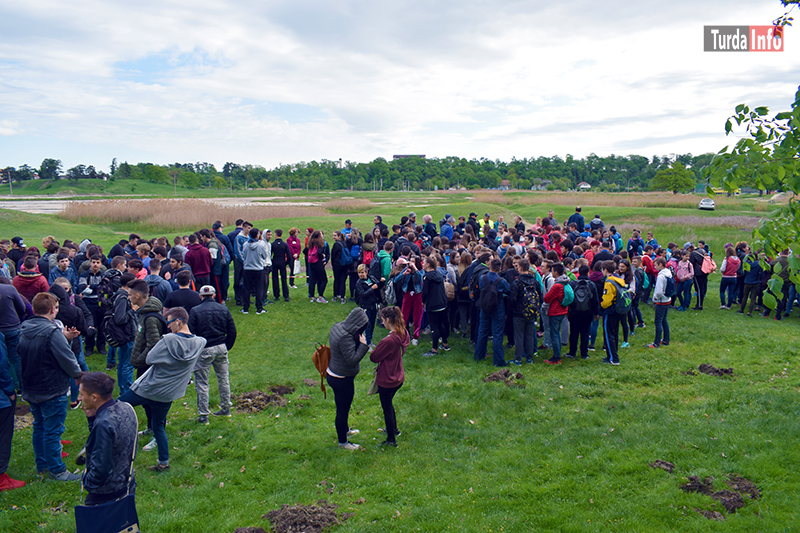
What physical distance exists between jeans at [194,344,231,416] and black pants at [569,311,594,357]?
7341 mm

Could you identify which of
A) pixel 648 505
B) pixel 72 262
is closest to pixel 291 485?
pixel 648 505

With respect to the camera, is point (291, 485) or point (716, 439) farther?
point (716, 439)

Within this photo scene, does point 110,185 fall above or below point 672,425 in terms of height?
above

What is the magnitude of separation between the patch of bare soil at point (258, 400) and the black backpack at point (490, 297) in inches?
174

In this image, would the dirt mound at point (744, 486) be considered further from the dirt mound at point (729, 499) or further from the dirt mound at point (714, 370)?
the dirt mound at point (714, 370)

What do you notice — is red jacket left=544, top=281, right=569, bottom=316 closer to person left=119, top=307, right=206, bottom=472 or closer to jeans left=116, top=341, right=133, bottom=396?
person left=119, top=307, right=206, bottom=472

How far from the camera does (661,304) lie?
1103 centimetres

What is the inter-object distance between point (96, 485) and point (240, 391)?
466 centimetres

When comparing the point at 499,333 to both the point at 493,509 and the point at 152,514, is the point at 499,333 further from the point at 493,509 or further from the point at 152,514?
the point at 152,514

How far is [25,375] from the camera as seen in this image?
18.9 ft

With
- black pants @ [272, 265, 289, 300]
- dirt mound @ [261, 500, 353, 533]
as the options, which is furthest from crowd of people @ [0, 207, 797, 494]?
dirt mound @ [261, 500, 353, 533]

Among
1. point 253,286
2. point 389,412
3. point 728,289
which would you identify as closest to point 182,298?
point 389,412

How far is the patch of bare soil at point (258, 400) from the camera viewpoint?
8.27 m

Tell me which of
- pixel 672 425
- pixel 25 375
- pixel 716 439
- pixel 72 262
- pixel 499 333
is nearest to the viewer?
pixel 25 375
